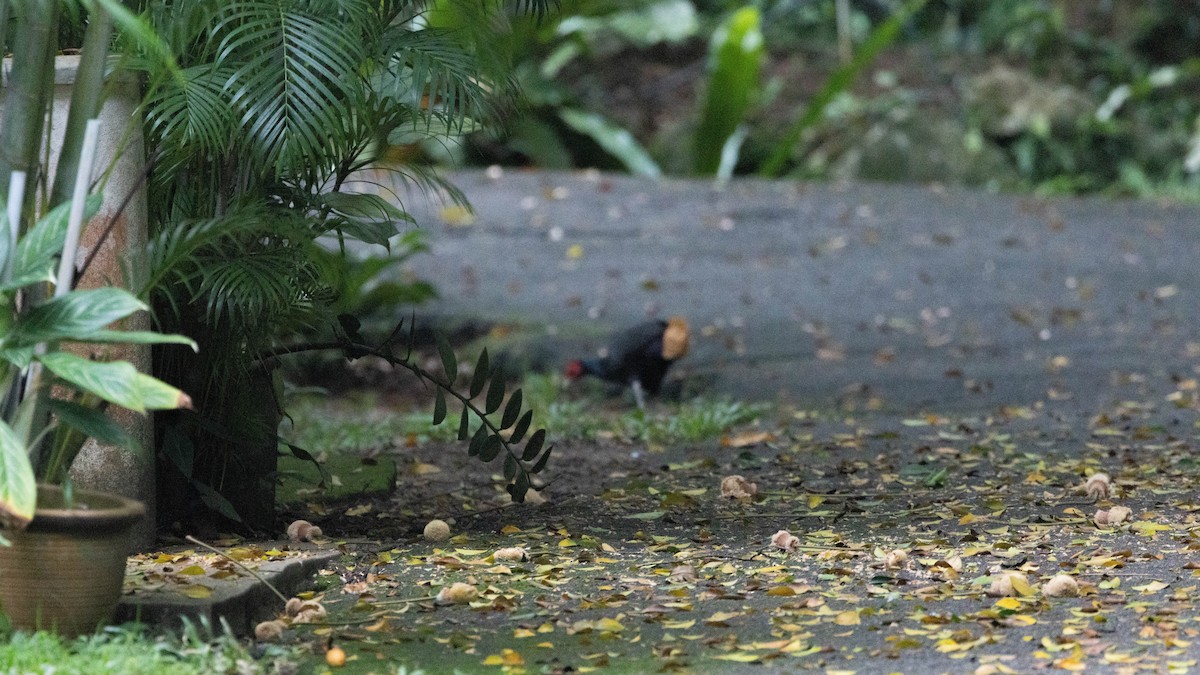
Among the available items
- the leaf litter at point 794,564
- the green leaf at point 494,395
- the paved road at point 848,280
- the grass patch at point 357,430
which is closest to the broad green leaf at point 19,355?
the leaf litter at point 794,564

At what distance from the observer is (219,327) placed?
359cm

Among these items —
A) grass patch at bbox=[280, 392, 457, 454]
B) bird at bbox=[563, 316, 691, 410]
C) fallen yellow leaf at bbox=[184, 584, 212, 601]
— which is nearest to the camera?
fallen yellow leaf at bbox=[184, 584, 212, 601]

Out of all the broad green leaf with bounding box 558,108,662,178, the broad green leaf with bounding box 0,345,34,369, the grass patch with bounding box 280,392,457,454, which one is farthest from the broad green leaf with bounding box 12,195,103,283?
the broad green leaf with bounding box 558,108,662,178

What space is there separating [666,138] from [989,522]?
10.1 metres

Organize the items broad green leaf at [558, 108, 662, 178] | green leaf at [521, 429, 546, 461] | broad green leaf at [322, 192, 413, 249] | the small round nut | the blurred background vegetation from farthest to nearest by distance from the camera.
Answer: broad green leaf at [558, 108, 662, 178], the blurred background vegetation, green leaf at [521, 429, 546, 461], the small round nut, broad green leaf at [322, 192, 413, 249]

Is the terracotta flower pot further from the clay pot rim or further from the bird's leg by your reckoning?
the bird's leg

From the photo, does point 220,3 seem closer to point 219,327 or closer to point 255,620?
point 219,327

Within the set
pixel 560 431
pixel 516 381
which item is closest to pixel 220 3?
pixel 560 431

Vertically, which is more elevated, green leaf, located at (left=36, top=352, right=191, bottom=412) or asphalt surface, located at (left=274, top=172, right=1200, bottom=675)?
green leaf, located at (left=36, top=352, right=191, bottom=412)

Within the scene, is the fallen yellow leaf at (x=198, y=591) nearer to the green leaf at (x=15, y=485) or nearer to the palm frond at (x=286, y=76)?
the green leaf at (x=15, y=485)

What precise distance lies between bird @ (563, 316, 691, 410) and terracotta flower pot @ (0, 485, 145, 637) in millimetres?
4092

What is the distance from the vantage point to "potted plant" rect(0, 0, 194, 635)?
254 cm

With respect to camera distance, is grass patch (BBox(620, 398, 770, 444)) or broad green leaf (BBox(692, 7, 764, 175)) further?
broad green leaf (BBox(692, 7, 764, 175))

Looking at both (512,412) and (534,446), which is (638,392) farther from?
Result: (512,412)
